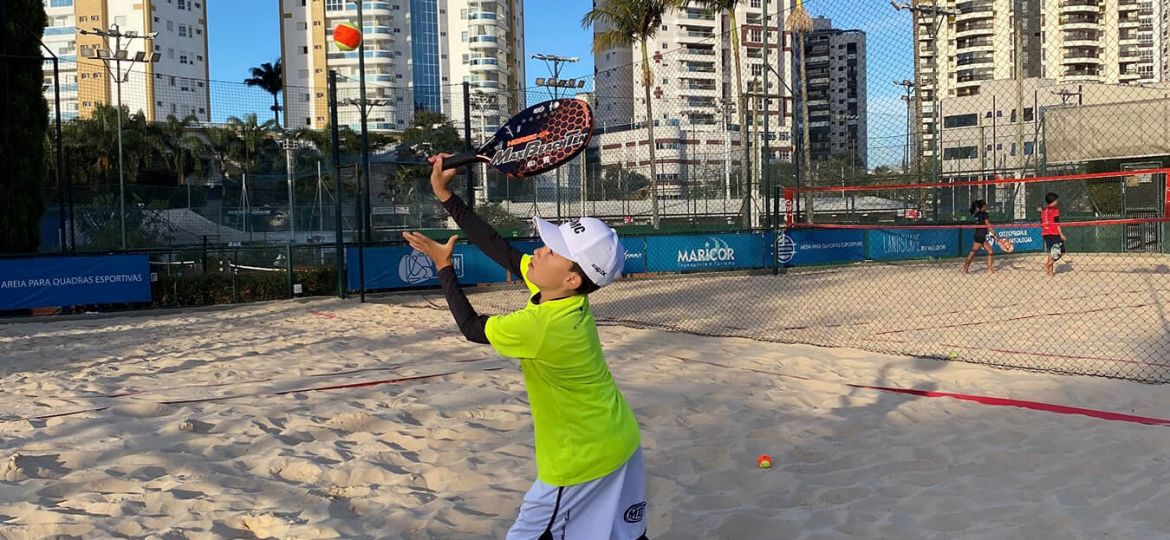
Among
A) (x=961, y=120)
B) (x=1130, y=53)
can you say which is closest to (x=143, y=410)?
(x=961, y=120)

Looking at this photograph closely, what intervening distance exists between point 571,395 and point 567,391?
0.02 m

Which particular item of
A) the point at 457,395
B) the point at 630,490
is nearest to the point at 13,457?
the point at 457,395

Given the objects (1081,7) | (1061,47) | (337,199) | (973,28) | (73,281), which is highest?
(1081,7)

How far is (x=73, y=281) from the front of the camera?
12922 millimetres

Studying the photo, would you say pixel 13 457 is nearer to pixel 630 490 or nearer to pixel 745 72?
pixel 630 490

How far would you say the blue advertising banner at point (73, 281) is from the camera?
41.3 ft

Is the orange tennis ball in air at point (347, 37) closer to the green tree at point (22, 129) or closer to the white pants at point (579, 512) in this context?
the green tree at point (22, 129)

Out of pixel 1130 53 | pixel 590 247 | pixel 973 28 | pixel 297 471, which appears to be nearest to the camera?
pixel 590 247

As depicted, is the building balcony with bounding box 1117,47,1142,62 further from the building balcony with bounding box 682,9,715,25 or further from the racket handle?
the racket handle

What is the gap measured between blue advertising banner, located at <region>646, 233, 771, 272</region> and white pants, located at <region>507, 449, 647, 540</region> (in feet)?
46.6

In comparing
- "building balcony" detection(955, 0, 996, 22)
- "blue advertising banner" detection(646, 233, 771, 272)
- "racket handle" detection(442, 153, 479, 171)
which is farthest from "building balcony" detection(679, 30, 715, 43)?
"racket handle" detection(442, 153, 479, 171)

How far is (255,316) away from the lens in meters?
12.6

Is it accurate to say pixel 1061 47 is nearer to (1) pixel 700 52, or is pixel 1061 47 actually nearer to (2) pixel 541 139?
(1) pixel 700 52

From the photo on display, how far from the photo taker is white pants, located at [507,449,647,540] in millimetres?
2533
